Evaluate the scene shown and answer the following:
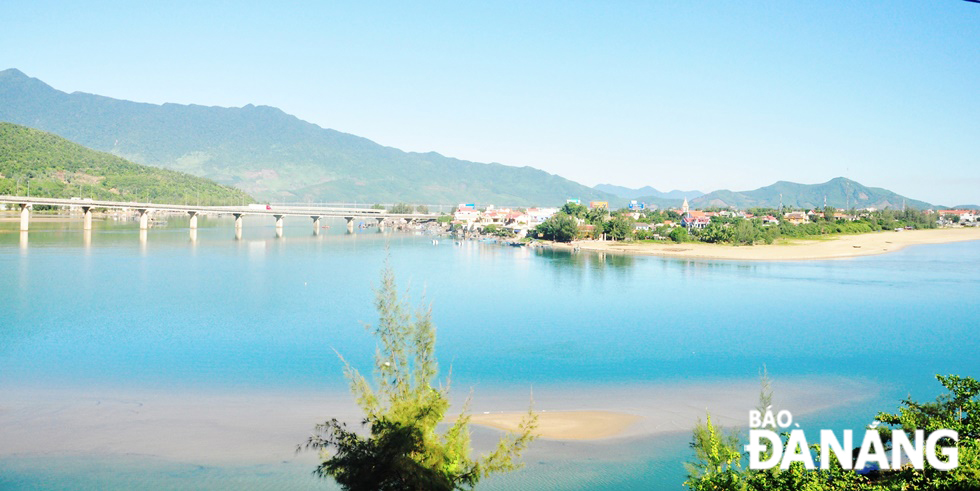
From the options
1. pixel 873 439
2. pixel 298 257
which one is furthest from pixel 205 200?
pixel 873 439

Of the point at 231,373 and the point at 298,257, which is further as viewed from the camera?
the point at 298,257

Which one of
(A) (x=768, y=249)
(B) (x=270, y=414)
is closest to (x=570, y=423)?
(B) (x=270, y=414)

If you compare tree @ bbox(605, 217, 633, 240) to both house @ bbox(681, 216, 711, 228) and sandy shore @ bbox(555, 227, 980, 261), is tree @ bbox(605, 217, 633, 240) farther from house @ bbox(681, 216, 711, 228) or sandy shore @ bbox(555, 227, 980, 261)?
house @ bbox(681, 216, 711, 228)

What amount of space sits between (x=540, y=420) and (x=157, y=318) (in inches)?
489

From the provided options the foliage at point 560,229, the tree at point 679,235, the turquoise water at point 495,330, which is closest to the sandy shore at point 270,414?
the turquoise water at point 495,330

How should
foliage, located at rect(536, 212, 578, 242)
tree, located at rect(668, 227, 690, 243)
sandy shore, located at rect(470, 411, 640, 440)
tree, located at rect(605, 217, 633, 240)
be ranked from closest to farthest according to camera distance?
1. sandy shore, located at rect(470, 411, 640, 440)
2. tree, located at rect(668, 227, 690, 243)
3. tree, located at rect(605, 217, 633, 240)
4. foliage, located at rect(536, 212, 578, 242)

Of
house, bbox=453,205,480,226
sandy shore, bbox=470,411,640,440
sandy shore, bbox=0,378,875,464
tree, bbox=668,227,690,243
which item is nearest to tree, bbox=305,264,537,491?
sandy shore, bbox=0,378,875,464

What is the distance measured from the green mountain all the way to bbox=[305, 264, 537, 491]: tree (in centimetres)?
5981

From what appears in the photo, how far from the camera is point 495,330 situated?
58.9 feet

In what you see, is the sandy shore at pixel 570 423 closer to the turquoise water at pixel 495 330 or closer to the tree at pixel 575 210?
the turquoise water at pixel 495 330

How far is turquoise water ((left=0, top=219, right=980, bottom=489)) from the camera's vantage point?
947 cm

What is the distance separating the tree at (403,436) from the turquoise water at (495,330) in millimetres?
2367

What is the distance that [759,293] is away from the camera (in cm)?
2562

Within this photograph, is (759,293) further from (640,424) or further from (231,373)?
(231,373)
